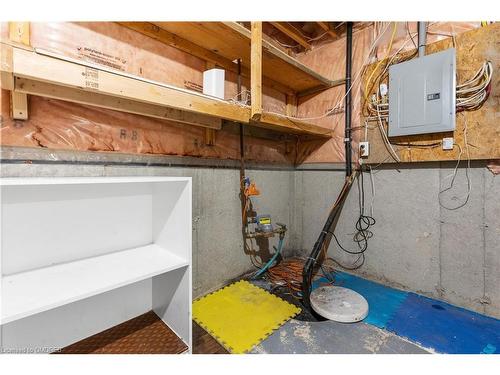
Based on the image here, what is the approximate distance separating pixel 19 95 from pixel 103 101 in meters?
0.35

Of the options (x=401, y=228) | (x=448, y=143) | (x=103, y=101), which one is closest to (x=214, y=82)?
(x=103, y=101)

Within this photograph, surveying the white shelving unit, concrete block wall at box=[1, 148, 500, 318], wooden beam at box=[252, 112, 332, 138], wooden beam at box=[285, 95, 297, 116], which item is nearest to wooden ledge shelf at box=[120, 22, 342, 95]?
wooden beam at box=[285, 95, 297, 116]

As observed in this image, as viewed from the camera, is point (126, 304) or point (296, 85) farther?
point (296, 85)

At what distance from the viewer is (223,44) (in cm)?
181

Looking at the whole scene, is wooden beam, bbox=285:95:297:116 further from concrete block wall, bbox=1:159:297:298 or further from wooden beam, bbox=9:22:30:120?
wooden beam, bbox=9:22:30:120

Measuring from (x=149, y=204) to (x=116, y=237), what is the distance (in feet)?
0.92

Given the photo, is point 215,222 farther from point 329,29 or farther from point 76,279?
point 329,29

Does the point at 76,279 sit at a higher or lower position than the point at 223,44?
lower

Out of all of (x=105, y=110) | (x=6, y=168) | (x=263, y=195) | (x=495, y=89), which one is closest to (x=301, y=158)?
(x=263, y=195)

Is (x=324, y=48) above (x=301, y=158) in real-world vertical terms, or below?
above

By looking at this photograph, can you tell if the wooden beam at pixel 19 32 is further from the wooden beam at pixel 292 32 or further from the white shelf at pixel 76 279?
the wooden beam at pixel 292 32

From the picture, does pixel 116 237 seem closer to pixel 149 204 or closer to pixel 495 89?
pixel 149 204

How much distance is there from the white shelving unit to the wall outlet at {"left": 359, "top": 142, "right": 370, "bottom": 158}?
173 centimetres

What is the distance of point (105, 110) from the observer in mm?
1457
